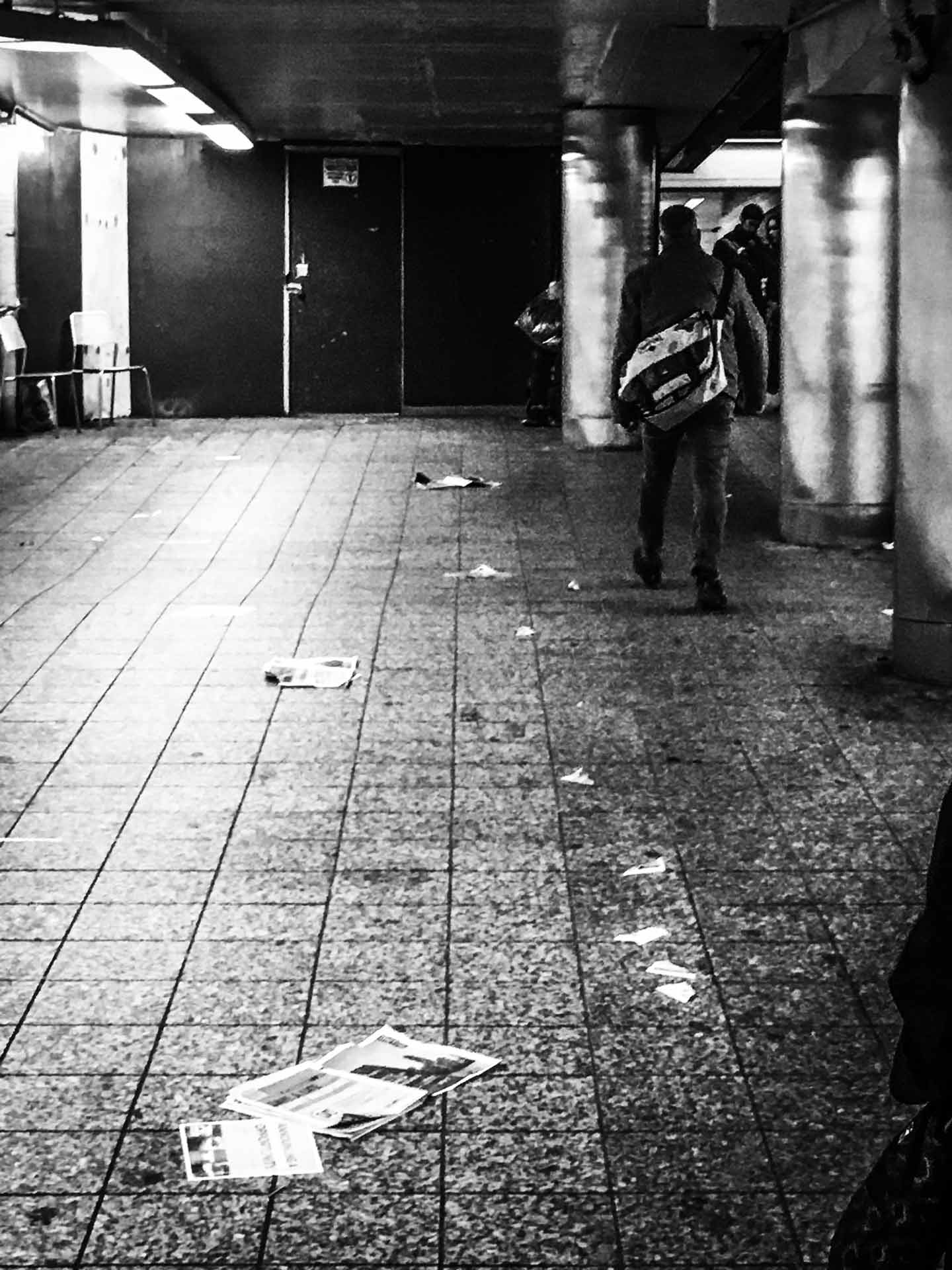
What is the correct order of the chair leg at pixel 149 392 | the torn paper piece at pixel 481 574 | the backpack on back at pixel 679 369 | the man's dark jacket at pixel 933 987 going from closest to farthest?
the man's dark jacket at pixel 933 987
the backpack on back at pixel 679 369
the torn paper piece at pixel 481 574
the chair leg at pixel 149 392

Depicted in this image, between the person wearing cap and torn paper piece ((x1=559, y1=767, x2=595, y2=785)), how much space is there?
15.7 meters

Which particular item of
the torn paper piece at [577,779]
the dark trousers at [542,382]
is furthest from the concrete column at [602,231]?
the torn paper piece at [577,779]

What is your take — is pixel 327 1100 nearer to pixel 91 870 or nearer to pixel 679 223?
pixel 91 870

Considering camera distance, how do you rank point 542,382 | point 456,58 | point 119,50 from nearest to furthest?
point 119,50 → point 456,58 → point 542,382

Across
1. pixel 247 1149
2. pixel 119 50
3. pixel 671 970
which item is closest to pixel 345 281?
pixel 119 50

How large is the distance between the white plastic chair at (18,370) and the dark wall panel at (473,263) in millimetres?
4937

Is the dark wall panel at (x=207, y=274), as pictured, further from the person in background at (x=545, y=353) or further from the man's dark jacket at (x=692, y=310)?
the man's dark jacket at (x=692, y=310)

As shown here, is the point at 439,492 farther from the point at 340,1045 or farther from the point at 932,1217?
the point at 932,1217

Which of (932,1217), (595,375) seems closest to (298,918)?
(932,1217)

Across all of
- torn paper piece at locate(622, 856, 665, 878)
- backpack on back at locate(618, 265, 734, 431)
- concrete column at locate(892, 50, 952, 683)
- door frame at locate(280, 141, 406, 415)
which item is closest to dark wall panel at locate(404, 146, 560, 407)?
door frame at locate(280, 141, 406, 415)

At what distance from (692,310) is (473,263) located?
14.7 m

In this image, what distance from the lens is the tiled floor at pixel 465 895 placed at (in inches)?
152

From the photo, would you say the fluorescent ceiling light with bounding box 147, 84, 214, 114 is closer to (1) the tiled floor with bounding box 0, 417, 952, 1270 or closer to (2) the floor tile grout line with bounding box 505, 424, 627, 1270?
(1) the tiled floor with bounding box 0, 417, 952, 1270

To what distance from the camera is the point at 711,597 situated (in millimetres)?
10305
